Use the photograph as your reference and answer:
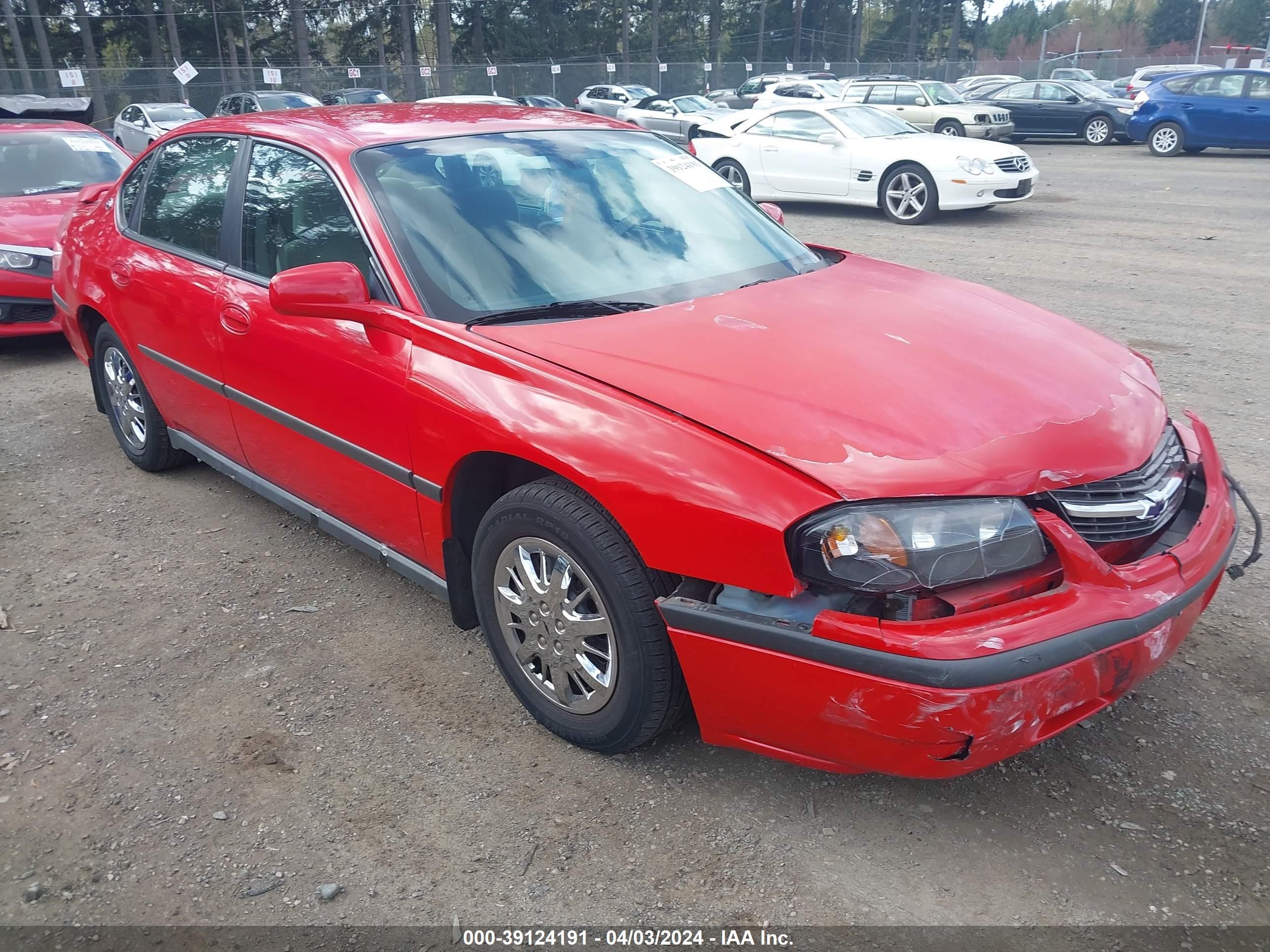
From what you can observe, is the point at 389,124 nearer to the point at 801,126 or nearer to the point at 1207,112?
the point at 801,126

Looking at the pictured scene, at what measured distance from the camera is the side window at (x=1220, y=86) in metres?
18.1

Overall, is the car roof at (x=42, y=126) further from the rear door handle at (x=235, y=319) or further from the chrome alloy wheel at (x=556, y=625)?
the chrome alloy wheel at (x=556, y=625)

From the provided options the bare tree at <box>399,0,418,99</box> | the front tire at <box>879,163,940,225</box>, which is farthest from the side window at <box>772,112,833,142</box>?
the bare tree at <box>399,0,418,99</box>

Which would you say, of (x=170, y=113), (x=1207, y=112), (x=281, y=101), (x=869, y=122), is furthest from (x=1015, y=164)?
(x=170, y=113)

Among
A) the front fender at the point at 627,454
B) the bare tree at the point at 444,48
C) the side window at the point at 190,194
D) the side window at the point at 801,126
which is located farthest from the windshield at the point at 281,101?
the front fender at the point at 627,454

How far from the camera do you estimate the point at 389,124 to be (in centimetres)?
348

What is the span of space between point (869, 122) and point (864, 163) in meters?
1.01

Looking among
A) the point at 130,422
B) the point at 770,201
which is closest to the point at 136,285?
the point at 130,422

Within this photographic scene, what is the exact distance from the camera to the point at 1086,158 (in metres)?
19.3

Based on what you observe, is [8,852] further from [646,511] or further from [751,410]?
[751,410]

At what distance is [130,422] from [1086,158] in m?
19.6

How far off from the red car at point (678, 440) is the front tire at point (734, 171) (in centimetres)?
983

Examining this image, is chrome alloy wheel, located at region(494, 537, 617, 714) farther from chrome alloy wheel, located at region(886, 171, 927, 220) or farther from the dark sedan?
the dark sedan

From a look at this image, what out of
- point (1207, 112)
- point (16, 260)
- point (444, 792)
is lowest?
point (444, 792)
